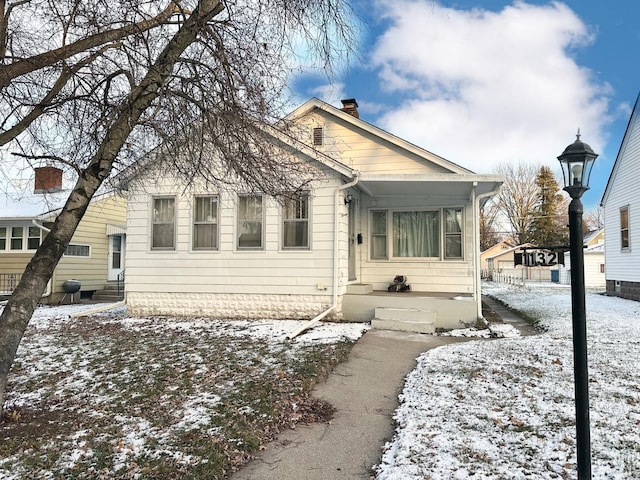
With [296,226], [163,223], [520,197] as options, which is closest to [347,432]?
[296,226]

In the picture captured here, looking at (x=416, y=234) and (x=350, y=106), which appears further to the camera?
(x=350, y=106)

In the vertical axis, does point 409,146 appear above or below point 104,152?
above

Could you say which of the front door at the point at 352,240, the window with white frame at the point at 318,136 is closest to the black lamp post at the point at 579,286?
the front door at the point at 352,240

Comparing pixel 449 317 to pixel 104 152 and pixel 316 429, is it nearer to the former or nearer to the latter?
pixel 316 429

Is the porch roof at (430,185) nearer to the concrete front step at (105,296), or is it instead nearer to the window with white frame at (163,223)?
the window with white frame at (163,223)

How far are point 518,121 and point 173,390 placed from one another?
16630mm

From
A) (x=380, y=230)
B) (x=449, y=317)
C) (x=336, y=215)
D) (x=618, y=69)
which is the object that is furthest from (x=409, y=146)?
(x=618, y=69)

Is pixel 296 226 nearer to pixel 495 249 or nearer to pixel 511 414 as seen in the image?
pixel 511 414

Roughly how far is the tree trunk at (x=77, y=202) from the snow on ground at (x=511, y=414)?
11.5 ft

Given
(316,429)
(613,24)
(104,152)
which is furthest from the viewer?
(613,24)

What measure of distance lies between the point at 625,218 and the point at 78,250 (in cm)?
2013

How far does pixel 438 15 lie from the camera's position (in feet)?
15.5

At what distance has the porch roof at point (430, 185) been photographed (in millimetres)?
9195

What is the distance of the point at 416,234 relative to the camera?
37.1ft
